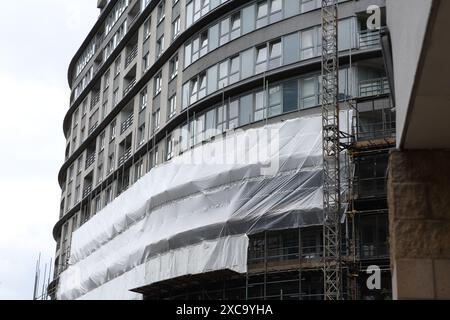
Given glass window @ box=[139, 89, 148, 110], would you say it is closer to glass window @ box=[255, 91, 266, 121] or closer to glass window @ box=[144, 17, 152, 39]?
glass window @ box=[144, 17, 152, 39]

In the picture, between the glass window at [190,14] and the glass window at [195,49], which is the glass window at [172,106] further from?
the glass window at [190,14]

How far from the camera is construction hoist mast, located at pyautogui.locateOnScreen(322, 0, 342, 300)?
87.1ft

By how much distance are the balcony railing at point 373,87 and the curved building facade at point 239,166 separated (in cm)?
5

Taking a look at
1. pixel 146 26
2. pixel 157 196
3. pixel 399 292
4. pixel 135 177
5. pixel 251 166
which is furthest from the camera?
pixel 146 26

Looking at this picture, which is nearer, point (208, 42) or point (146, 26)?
point (208, 42)

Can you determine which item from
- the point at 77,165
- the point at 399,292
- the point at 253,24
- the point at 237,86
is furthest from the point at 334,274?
the point at 77,165

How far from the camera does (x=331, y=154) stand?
27984 mm

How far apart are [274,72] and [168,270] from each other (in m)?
9.51

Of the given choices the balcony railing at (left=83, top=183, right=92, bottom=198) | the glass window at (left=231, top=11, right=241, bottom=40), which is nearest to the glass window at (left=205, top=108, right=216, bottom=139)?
the glass window at (left=231, top=11, right=241, bottom=40)

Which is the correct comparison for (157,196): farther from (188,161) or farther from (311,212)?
(311,212)

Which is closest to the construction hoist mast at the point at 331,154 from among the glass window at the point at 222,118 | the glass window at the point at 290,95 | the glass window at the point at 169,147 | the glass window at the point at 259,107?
the glass window at the point at 290,95

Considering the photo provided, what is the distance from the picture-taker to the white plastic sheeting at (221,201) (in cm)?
2816

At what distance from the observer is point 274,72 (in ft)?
104

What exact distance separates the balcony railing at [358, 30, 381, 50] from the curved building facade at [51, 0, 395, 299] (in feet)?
0.22
